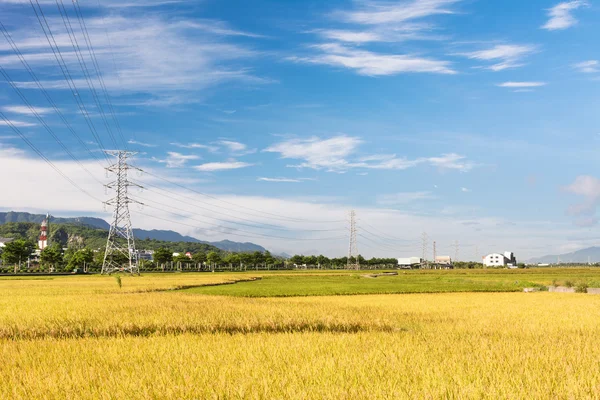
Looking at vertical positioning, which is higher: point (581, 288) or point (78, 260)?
point (581, 288)

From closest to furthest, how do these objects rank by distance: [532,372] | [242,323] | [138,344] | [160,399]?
[160,399] → [532,372] → [138,344] → [242,323]

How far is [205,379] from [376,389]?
284 cm

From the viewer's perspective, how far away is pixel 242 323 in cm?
1731

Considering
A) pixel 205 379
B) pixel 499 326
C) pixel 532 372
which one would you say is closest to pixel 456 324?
pixel 499 326

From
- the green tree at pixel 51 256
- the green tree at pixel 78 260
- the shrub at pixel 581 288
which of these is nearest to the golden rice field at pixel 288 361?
the shrub at pixel 581 288

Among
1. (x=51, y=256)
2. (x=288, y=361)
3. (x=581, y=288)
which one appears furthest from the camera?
(x=51, y=256)

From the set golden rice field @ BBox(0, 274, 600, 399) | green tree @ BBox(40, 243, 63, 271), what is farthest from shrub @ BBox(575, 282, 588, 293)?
green tree @ BBox(40, 243, 63, 271)

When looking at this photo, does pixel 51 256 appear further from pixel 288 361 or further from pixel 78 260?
pixel 288 361

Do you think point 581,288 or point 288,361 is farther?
point 581,288

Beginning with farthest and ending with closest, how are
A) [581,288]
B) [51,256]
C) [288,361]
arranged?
[51,256], [581,288], [288,361]

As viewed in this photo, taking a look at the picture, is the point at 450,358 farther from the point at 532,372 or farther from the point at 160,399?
the point at 160,399

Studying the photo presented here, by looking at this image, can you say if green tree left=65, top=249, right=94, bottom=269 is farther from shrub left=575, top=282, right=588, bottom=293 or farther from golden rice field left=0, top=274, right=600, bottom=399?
golden rice field left=0, top=274, right=600, bottom=399

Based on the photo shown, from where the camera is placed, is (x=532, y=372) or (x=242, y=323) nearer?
(x=532, y=372)

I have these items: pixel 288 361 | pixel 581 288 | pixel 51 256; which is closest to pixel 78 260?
pixel 51 256
